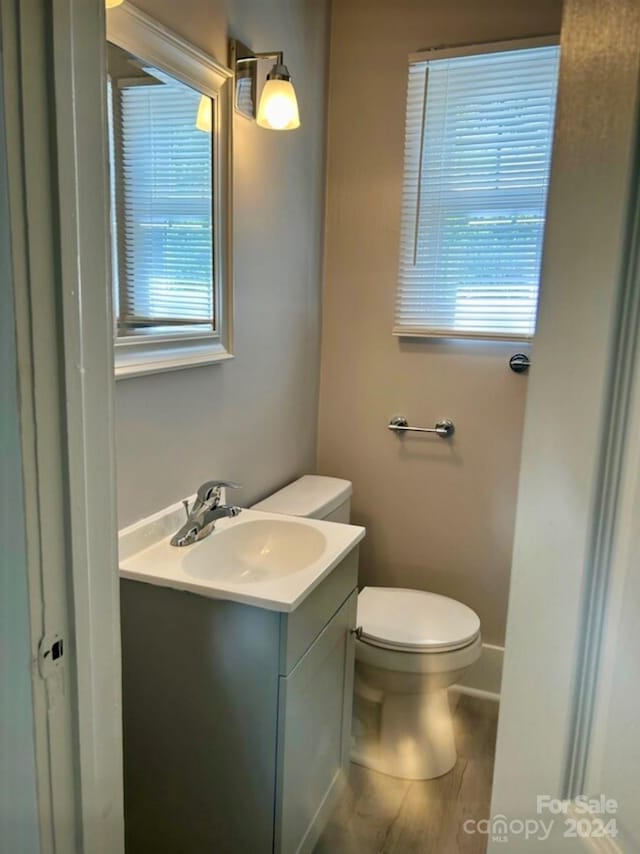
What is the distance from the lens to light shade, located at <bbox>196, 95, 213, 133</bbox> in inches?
61.6

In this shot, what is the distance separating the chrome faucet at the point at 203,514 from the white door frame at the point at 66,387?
740mm

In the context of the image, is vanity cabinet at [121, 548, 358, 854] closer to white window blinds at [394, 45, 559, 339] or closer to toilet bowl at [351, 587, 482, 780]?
toilet bowl at [351, 587, 482, 780]

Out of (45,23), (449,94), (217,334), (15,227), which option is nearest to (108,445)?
(15,227)

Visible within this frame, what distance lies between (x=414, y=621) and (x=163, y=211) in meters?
1.41

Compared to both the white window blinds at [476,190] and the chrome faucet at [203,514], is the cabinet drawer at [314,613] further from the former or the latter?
the white window blinds at [476,190]

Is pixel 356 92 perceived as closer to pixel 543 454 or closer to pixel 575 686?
pixel 543 454

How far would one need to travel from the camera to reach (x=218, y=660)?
1346mm

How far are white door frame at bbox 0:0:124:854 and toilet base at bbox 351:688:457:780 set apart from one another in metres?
1.39

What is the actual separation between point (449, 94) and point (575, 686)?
6.88 ft

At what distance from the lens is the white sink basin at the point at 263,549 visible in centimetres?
161

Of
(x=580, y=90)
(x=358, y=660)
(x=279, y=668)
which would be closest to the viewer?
(x=580, y=90)

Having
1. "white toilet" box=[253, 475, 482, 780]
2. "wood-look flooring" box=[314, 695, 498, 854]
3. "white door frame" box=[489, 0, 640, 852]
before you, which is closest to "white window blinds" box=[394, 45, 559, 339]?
"white toilet" box=[253, 475, 482, 780]

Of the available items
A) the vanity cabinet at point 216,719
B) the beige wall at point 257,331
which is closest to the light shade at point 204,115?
the beige wall at point 257,331

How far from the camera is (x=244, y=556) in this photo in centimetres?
168
